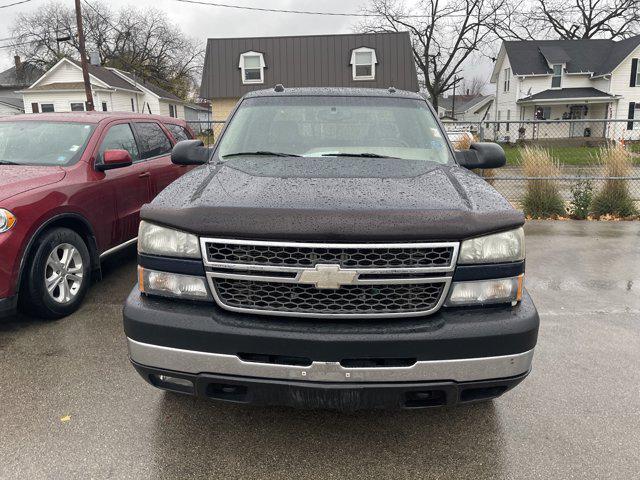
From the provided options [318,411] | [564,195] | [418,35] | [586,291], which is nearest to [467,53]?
[418,35]

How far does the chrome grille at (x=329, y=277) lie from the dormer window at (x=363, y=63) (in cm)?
2851

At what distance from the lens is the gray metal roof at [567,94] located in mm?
35803

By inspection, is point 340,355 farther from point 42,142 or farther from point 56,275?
point 42,142

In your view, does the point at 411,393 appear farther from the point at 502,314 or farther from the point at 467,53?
the point at 467,53

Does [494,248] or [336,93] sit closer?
[494,248]

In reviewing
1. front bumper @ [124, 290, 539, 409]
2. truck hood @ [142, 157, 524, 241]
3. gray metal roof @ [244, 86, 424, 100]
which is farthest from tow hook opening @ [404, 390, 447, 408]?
gray metal roof @ [244, 86, 424, 100]

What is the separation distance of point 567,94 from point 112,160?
127 ft

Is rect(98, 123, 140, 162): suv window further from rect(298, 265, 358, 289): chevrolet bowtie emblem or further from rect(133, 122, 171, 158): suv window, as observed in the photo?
rect(298, 265, 358, 289): chevrolet bowtie emblem

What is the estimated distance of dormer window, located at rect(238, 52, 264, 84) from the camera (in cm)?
2922

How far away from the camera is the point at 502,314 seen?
7.55ft

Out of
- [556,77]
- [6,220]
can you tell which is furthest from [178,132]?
[556,77]

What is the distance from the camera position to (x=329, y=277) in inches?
86.4

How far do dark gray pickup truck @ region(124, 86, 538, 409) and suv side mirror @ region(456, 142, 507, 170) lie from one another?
1165 millimetres

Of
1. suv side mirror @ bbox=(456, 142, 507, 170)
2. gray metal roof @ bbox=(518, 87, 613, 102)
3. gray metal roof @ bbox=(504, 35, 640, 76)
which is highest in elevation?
gray metal roof @ bbox=(504, 35, 640, 76)
